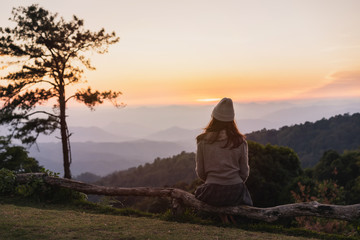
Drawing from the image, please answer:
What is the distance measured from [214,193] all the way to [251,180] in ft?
35.5

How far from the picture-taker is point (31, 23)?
1659cm

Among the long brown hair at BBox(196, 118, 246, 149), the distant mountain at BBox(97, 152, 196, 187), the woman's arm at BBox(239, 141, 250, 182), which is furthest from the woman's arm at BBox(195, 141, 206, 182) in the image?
the distant mountain at BBox(97, 152, 196, 187)

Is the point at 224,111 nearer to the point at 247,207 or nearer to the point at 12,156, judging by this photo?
the point at 247,207

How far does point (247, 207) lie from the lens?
5.57m

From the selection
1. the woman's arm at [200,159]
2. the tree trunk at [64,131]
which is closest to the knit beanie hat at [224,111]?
the woman's arm at [200,159]

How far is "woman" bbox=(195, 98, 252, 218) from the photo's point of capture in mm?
5453

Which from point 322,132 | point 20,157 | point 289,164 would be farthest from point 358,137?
point 20,157

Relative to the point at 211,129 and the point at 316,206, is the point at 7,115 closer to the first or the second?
the point at 211,129

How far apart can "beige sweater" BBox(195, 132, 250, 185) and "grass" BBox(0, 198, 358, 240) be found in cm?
89

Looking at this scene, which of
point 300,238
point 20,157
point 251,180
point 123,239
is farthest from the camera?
point 20,157

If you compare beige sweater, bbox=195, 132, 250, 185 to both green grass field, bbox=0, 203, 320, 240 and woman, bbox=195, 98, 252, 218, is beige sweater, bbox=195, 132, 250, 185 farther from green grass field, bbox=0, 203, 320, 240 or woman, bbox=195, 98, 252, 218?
green grass field, bbox=0, 203, 320, 240

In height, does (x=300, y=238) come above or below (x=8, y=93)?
below

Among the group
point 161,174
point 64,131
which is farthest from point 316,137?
point 64,131

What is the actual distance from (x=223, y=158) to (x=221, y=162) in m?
0.08
